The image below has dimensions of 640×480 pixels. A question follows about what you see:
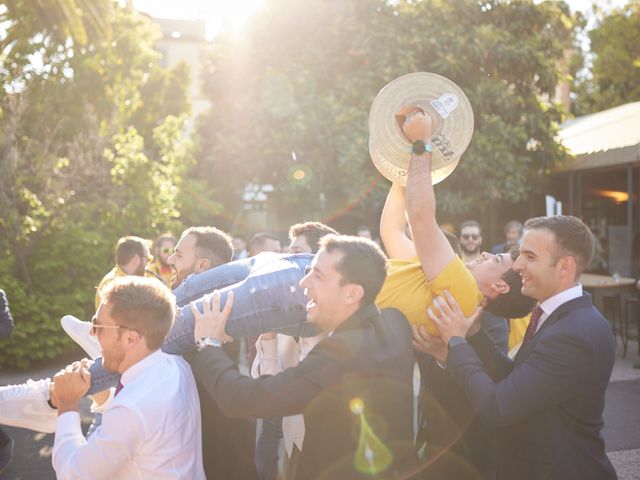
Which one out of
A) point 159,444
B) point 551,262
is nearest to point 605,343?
point 551,262

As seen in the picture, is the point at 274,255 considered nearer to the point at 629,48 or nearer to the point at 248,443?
the point at 248,443

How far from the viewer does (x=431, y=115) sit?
287cm

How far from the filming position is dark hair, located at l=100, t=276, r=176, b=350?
2596mm

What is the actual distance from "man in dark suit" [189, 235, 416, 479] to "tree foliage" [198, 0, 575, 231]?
12.2 m

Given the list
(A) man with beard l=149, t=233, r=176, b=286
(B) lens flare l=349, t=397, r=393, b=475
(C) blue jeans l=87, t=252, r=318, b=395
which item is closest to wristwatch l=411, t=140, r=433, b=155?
(C) blue jeans l=87, t=252, r=318, b=395

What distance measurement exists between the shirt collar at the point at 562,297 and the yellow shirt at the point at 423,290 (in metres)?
0.29

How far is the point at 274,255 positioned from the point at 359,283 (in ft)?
2.53

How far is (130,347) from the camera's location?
2611 millimetres

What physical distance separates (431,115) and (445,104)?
74 millimetres

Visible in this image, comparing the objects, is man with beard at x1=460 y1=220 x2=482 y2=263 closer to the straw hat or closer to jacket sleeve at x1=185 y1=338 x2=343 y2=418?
the straw hat

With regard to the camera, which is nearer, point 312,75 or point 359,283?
point 359,283

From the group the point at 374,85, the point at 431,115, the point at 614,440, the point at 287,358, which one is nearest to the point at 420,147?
the point at 431,115

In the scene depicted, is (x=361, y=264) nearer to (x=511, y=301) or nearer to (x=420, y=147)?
(x=420, y=147)

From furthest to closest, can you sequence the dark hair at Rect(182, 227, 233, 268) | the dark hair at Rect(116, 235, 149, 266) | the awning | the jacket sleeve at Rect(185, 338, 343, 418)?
the awning < the dark hair at Rect(116, 235, 149, 266) < the dark hair at Rect(182, 227, 233, 268) < the jacket sleeve at Rect(185, 338, 343, 418)
